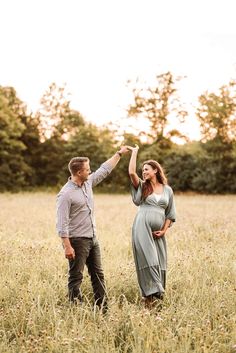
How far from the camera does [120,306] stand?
657cm

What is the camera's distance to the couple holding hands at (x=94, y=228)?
6.37 metres

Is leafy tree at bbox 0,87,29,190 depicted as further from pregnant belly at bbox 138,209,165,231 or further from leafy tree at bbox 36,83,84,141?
pregnant belly at bbox 138,209,165,231

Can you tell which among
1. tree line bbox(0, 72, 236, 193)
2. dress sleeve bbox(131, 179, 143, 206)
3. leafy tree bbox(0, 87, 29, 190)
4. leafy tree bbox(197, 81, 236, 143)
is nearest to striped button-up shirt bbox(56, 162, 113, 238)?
dress sleeve bbox(131, 179, 143, 206)

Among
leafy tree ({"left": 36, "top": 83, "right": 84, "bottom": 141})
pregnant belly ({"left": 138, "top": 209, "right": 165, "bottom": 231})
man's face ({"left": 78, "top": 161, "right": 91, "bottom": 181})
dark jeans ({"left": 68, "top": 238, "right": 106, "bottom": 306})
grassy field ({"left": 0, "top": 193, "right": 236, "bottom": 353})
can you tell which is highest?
leafy tree ({"left": 36, "top": 83, "right": 84, "bottom": 141})

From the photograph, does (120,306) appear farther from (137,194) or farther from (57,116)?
(57,116)

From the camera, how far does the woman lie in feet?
21.3

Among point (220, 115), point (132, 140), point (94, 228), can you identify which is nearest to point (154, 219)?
point (94, 228)

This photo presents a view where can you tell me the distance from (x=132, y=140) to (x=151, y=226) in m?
41.4

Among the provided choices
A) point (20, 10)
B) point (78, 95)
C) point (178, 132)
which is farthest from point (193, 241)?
point (78, 95)

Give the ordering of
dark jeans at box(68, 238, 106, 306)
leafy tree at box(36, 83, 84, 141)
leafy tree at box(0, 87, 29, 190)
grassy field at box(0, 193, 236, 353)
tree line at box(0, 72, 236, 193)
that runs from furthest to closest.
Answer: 1. leafy tree at box(36, 83, 84, 141)
2. leafy tree at box(0, 87, 29, 190)
3. tree line at box(0, 72, 236, 193)
4. dark jeans at box(68, 238, 106, 306)
5. grassy field at box(0, 193, 236, 353)

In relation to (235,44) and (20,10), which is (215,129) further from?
(20,10)

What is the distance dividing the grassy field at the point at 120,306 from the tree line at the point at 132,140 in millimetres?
31465

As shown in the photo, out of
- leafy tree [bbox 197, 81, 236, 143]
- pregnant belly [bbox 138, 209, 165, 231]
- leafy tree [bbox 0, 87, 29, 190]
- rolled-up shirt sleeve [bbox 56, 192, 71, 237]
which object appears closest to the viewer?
rolled-up shirt sleeve [bbox 56, 192, 71, 237]

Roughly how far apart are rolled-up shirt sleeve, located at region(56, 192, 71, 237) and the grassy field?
844 mm
